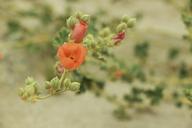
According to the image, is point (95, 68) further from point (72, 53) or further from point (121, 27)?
point (72, 53)

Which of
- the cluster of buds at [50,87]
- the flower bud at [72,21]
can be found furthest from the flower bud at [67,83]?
the flower bud at [72,21]

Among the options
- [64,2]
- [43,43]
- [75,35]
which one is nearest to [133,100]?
[43,43]

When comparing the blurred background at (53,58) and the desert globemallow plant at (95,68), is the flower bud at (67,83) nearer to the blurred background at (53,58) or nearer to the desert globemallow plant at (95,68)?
the desert globemallow plant at (95,68)

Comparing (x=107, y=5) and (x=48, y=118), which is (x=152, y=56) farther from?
(x=48, y=118)

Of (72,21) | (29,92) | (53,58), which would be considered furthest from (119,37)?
(53,58)

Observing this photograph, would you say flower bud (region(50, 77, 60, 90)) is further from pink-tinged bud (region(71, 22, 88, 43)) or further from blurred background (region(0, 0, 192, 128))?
blurred background (region(0, 0, 192, 128))

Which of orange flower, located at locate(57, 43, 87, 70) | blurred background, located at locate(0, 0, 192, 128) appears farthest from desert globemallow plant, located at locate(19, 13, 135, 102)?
blurred background, located at locate(0, 0, 192, 128)
